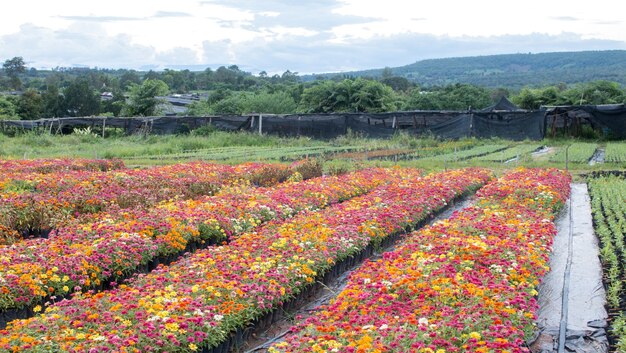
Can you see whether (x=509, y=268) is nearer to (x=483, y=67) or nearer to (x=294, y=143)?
(x=294, y=143)

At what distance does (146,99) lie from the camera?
4819 centimetres

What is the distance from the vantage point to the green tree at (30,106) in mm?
52156

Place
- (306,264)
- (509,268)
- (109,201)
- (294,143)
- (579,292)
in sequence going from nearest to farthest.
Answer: (509,268)
(306,264)
(579,292)
(109,201)
(294,143)

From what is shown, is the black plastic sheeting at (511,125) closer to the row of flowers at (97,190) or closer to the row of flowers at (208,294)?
the row of flowers at (97,190)

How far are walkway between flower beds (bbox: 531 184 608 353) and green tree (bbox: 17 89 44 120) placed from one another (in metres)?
48.8

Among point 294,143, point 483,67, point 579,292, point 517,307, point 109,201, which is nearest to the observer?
point 517,307

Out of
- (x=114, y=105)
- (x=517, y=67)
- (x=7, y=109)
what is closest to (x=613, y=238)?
(x=7, y=109)

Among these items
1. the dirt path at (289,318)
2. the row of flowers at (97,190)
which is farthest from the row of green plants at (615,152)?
the dirt path at (289,318)

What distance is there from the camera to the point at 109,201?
1295 centimetres

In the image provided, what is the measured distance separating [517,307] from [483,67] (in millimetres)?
194144

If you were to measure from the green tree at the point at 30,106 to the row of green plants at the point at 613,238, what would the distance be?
46210mm

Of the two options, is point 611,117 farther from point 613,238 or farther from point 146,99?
point 146,99

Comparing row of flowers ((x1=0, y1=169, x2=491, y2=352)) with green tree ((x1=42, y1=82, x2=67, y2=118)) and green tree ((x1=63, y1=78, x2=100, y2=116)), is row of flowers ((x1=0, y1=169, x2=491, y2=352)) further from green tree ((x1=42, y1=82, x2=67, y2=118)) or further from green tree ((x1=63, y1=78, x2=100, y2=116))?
green tree ((x1=42, y1=82, x2=67, y2=118))

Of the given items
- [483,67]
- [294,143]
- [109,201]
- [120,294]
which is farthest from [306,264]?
[483,67]
